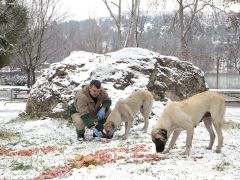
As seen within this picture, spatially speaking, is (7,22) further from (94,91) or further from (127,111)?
(127,111)

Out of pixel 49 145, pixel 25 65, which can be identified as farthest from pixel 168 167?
pixel 25 65

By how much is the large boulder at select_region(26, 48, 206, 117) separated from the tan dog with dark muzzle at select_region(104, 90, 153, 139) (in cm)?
232

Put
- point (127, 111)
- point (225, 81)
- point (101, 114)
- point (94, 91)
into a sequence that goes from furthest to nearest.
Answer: point (225, 81), point (127, 111), point (101, 114), point (94, 91)

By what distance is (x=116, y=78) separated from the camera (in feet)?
51.5

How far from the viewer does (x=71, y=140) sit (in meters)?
11.7

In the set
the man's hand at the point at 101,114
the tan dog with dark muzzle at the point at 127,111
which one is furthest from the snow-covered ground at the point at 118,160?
the man's hand at the point at 101,114

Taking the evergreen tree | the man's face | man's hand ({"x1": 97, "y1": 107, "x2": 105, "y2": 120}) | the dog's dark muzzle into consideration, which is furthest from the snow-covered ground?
the evergreen tree

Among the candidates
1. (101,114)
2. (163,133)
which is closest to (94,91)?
(101,114)

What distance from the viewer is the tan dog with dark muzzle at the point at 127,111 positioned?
36.9 ft

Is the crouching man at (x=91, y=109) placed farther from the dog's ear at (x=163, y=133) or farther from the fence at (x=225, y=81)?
the fence at (x=225, y=81)

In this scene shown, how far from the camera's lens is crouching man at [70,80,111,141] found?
11219mm

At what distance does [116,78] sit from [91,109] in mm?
4181

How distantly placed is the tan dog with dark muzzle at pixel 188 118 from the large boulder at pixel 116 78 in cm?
592

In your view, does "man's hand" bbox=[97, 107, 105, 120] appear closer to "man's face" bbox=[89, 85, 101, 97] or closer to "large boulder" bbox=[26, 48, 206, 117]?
"man's face" bbox=[89, 85, 101, 97]
